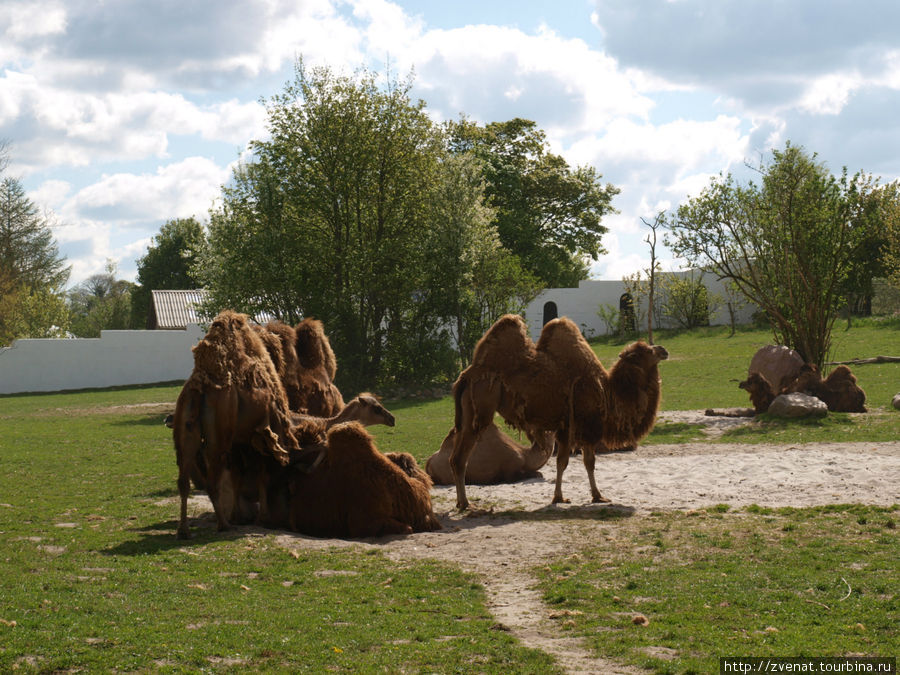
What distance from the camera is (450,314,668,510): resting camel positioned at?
11.3 m

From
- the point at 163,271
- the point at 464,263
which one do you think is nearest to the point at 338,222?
the point at 464,263

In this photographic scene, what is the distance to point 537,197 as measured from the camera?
178 feet

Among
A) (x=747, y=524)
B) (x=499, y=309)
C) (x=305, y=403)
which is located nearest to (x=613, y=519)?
(x=747, y=524)

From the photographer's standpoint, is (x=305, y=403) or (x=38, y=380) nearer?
(x=305, y=403)

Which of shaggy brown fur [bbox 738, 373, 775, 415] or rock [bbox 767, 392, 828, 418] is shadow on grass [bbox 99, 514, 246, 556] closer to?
rock [bbox 767, 392, 828, 418]

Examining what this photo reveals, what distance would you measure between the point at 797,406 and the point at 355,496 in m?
13.0

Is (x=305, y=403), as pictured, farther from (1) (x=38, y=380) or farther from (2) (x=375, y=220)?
(1) (x=38, y=380)

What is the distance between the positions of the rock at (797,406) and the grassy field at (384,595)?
984 cm

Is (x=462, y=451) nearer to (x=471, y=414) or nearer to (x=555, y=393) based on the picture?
(x=471, y=414)

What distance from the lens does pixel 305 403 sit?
43.0 feet

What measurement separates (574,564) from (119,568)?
4.05 meters

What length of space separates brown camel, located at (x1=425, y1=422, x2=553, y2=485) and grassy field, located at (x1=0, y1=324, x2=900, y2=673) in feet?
11.0

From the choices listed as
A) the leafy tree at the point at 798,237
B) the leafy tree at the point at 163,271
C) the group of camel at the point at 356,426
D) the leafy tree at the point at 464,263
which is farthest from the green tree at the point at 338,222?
the leafy tree at the point at 163,271

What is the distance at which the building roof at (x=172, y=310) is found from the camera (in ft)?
181
